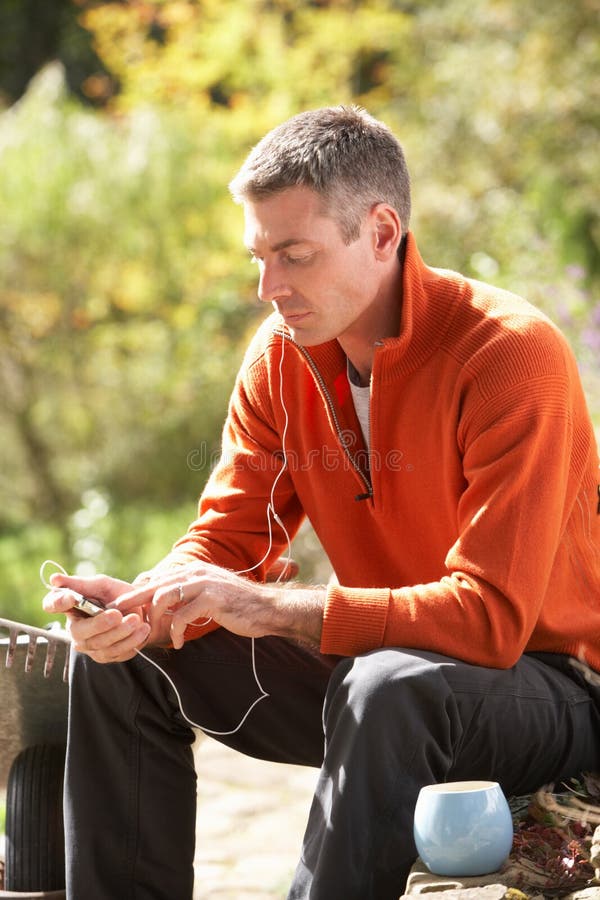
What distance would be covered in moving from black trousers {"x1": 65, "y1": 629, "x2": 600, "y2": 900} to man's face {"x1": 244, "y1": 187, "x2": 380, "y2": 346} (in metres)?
0.60

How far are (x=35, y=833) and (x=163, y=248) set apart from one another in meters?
5.87

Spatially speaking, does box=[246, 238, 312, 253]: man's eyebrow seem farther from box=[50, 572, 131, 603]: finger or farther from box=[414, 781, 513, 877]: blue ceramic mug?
box=[414, 781, 513, 877]: blue ceramic mug

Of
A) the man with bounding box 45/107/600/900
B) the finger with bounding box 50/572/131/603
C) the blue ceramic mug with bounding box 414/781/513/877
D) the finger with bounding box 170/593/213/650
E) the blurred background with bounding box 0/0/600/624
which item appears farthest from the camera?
the blurred background with bounding box 0/0/600/624

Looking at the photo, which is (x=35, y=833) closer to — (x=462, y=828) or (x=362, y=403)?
(x=462, y=828)

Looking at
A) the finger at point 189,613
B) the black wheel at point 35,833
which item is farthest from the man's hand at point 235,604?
the black wheel at point 35,833

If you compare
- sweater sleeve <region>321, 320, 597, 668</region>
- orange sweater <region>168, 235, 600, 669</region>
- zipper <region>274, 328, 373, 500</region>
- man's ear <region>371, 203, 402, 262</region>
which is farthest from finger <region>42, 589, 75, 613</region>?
man's ear <region>371, 203, 402, 262</region>

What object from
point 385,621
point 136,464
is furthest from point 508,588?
point 136,464

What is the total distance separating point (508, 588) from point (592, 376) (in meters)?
3.35

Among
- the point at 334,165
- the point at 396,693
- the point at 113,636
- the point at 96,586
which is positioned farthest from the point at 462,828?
the point at 334,165

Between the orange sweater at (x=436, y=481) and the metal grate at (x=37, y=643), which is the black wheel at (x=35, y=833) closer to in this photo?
the metal grate at (x=37, y=643)

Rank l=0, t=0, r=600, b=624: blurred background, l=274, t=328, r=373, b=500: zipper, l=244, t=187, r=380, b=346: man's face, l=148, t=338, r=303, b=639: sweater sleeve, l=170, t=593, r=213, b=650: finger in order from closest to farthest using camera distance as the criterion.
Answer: l=170, t=593, r=213, b=650: finger → l=244, t=187, r=380, b=346: man's face → l=274, t=328, r=373, b=500: zipper → l=148, t=338, r=303, b=639: sweater sleeve → l=0, t=0, r=600, b=624: blurred background

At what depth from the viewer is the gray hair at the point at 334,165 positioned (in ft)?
7.11

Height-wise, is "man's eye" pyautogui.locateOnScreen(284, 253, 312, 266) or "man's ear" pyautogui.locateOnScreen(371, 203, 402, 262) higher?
"man's ear" pyautogui.locateOnScreen(371, 203, 402, 262)

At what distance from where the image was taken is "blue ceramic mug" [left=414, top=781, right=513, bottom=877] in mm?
1713
